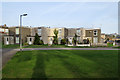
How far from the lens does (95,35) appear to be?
4359cm

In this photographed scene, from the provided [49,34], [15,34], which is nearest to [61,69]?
[49,34]

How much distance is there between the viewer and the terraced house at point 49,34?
43.0 m

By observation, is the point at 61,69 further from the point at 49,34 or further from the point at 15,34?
the point at 15,34

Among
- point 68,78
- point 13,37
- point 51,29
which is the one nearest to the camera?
point 68,78

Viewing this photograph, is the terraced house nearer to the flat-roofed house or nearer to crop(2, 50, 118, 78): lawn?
the flat-roofed house

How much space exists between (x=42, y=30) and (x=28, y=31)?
6447 millimetres

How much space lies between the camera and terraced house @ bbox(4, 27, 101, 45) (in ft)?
141

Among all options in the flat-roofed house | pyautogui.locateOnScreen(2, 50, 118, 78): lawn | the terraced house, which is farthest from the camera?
the terraced house

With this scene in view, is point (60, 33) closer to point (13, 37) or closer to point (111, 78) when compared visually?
point (13, 37)

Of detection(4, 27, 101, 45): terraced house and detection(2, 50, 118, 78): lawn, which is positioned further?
detection(4, 27, 101, 45): terraced house

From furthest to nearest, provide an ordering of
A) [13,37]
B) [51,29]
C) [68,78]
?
[51,29] → [13,37] → [68,78]

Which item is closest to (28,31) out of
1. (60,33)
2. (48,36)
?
(48,36)

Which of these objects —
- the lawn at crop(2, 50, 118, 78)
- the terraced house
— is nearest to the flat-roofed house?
the terraced house

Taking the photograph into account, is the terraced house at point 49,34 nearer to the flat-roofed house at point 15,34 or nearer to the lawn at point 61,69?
the flat-roofed house at point 15,34
